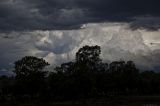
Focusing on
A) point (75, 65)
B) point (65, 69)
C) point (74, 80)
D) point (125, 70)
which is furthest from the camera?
point (125, 70)

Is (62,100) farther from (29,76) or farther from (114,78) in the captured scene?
(114,78)

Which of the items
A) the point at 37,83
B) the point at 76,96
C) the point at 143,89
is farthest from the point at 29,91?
the point at 143,89

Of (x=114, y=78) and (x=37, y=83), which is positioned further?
(x=114, y=78)

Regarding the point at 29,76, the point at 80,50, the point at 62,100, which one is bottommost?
the point at 62,100

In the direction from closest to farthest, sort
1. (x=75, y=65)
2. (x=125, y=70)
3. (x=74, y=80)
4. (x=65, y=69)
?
(x=74, y=80) < (x=75, y=65) < (x=65, y=69) < (x=125, y=70)

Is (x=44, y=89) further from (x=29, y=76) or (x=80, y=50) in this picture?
(x=80, y=50)

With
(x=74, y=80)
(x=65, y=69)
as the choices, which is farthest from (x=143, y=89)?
(x=74, y=80)

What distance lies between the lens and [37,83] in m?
144

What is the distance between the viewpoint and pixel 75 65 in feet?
486

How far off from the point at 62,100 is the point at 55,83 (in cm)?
809

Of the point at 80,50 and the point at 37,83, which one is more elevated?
the point at 80,50

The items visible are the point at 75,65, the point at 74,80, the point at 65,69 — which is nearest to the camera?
the point at 74,80

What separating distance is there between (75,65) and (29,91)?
1937cm

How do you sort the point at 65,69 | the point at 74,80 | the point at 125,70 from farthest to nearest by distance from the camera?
the point at 125,70, the point at 65,69, the point at 74,80
